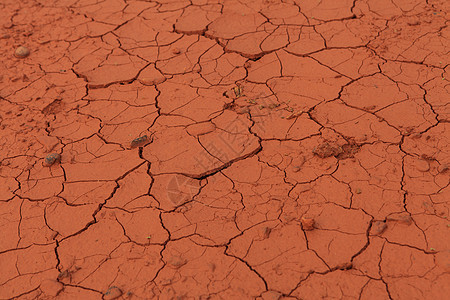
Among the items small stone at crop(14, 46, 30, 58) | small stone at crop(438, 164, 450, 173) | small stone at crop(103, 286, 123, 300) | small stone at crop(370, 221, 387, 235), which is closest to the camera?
small stone at crop(103, 286, 123, 300)

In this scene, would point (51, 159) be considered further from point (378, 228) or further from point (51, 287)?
point (378, 228)

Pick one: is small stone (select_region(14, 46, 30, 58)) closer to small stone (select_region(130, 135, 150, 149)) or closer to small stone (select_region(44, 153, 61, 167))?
small stone (select_region(44, 153, 61, 167))

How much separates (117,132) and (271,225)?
1429 mm

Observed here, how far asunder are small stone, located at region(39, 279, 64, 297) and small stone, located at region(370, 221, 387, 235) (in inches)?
68.9

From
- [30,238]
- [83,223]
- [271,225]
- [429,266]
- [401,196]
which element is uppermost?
[401,196]

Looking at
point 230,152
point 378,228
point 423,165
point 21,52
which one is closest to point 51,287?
point 230,152

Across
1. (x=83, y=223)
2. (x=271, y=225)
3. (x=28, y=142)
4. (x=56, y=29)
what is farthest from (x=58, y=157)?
(x=56, y=29)

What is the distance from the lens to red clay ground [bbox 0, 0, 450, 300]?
8.06 ft

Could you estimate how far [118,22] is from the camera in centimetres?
452

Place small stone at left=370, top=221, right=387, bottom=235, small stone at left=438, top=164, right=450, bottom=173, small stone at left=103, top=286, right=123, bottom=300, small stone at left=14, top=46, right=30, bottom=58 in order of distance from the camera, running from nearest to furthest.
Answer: small stone at left=103, top=286, right=123, bottom=300 < small stone at left=370, top=221, right=387, bottom=235 < small stone at left=438, top=164, right=450, bottom=173 < small stone at left=14, top=46, right=30, bottom=58

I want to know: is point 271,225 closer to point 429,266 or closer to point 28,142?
point 429,266

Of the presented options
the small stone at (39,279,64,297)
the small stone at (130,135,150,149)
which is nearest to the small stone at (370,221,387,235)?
the small stone at (130,135,150,149)

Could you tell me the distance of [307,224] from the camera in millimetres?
2557

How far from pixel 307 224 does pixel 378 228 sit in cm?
39
